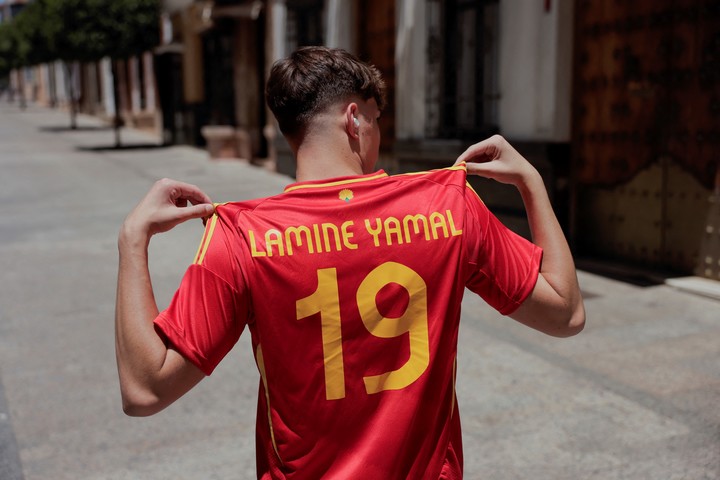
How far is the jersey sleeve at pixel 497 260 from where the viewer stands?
1.64 metres

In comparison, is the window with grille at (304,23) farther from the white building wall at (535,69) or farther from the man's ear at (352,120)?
the man's ear at (352,120)

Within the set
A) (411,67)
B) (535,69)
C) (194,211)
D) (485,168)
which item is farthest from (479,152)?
(411,67)

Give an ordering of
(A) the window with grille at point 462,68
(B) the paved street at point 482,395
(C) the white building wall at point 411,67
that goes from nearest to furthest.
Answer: (B) the paved street at point 482,395 < (A) the window with grille at point 462,68 < (C) the white building wall at point 411,67

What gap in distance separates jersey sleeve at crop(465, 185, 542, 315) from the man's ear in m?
0.27

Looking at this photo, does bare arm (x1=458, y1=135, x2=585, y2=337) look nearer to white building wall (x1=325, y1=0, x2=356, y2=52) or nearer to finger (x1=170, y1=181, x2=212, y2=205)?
finger (x1=170, y1=181, x2=212, y2=205)

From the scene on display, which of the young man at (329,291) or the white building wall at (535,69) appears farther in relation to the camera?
the white building wall at (535,69)

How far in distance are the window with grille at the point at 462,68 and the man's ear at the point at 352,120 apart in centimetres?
783

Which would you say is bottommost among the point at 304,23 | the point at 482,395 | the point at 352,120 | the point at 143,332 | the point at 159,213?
the point at 482,395

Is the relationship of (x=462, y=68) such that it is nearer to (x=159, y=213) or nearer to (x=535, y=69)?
(x=535, y=69)

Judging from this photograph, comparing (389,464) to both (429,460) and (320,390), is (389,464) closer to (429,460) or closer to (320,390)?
(429,460)

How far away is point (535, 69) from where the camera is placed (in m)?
8.39

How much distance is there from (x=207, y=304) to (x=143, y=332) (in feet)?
0.42

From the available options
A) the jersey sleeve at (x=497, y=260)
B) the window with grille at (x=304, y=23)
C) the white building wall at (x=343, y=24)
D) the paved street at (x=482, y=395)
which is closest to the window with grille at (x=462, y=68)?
the paved street at (x=482, y=395)

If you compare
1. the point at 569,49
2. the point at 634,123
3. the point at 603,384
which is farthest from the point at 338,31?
the point at 603,384
